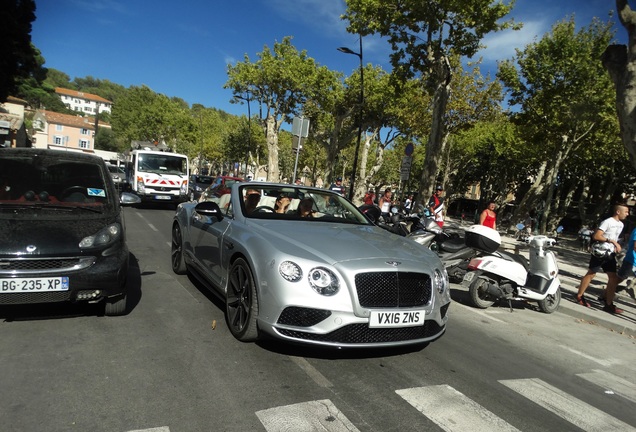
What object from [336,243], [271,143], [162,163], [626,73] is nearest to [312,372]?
[336,243]

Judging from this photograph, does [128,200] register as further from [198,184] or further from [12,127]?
[12,127]

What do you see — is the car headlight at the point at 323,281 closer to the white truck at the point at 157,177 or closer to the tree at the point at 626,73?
the tree at the point at 626,73

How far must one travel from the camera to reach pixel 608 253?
7457 mm

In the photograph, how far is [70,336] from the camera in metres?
3.97

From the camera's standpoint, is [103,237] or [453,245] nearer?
[103,237]

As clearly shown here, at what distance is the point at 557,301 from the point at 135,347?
260 inches

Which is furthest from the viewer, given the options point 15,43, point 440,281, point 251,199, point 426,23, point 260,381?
point 15,43

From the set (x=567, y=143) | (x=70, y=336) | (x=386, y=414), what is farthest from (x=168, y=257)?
(x=567, y=143)

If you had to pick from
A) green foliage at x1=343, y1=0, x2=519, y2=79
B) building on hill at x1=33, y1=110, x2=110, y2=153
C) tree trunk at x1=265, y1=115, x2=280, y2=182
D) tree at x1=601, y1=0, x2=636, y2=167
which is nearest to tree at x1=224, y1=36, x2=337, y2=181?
tree trunk at x1=265, y1=115, x2=280, y2=182

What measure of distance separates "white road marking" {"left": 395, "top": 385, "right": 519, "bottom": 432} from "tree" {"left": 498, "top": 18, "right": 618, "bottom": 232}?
803 inches

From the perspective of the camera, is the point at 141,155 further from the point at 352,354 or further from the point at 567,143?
the point at 567,143

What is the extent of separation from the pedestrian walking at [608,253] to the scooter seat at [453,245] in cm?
218

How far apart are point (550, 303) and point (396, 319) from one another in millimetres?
5028

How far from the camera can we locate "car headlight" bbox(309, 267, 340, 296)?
11.3 ft
